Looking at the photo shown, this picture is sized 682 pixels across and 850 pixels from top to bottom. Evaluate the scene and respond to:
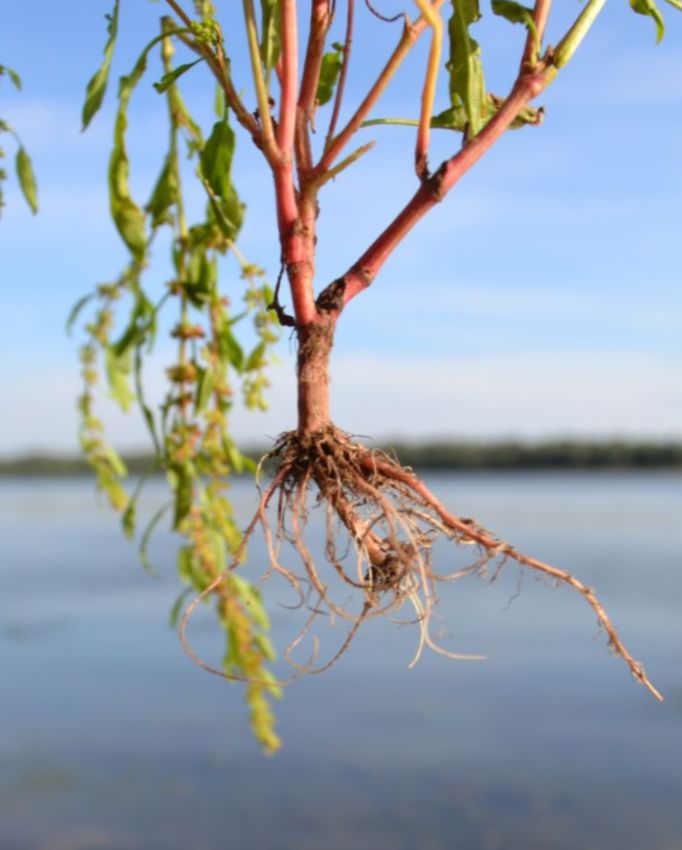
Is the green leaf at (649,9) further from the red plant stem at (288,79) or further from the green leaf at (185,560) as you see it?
the green leaf at (185,560)

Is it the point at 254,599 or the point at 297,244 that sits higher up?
the point at 297,244

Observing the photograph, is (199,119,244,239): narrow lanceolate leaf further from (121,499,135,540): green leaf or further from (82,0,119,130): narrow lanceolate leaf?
(121,499,135,540): green leaf

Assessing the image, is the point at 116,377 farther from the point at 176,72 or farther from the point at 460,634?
the point at 460,634

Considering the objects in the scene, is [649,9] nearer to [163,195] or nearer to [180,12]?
[180,12]

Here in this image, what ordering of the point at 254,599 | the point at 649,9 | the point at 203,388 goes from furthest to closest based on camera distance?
1. the point at 254,599
2. the point at 203,388
3. the point at 649,9

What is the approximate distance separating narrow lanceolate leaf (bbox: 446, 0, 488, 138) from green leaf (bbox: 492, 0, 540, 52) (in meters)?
0.03

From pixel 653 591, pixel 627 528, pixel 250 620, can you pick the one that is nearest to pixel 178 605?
pixel 250 620

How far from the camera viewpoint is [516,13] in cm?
82

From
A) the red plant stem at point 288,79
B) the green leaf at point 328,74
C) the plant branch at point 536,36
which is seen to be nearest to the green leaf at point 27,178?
the green leaf at point 328,74

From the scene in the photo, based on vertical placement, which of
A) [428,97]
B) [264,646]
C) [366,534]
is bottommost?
[264,646]

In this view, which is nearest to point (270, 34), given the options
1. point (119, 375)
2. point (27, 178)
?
point (27, 178)

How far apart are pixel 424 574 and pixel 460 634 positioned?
553cm

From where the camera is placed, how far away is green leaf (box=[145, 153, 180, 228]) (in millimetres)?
1391

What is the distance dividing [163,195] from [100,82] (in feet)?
1.22
